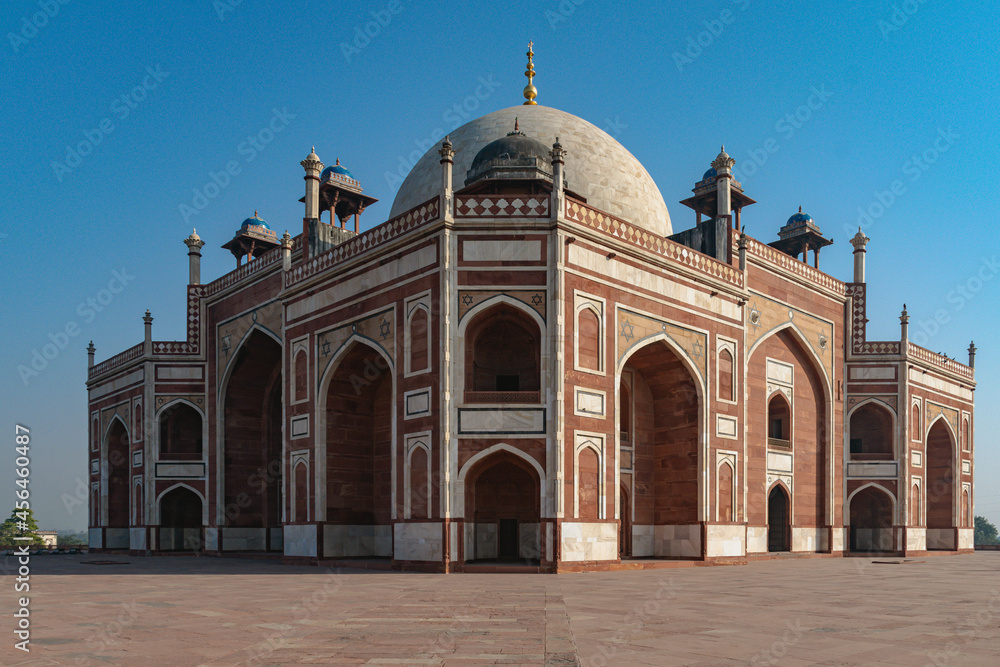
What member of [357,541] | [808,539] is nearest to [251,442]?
[357,541]

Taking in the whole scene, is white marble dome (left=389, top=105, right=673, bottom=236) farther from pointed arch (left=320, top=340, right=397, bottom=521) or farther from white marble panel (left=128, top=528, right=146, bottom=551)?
white marble panel (left=128, top=528, right=146, bottom=551)

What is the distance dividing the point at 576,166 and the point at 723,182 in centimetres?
423

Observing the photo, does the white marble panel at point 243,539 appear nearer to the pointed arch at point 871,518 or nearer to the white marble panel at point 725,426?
the white marble panel at point 725,426

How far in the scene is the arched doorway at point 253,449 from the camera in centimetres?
2731

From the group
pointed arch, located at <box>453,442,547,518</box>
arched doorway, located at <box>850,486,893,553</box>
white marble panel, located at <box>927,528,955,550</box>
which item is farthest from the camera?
white marble panel, located at <box>927,528,955,550</box>

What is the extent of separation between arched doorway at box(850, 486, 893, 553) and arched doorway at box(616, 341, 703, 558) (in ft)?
36.4

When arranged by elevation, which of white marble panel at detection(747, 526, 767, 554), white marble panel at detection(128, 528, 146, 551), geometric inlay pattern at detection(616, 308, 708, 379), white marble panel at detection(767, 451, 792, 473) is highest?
geometric inlay pattern at detection(616, 308, 708, 379)

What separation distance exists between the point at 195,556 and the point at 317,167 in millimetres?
12933

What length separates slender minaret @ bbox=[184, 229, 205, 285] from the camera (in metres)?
30.3

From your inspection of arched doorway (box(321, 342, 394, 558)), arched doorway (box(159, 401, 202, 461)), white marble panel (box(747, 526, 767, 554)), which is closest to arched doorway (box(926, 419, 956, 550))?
white marble panel (box(747, 526, 767, 554))

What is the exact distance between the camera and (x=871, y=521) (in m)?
29.1

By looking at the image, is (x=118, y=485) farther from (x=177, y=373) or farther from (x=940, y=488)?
(x=940, y=488)

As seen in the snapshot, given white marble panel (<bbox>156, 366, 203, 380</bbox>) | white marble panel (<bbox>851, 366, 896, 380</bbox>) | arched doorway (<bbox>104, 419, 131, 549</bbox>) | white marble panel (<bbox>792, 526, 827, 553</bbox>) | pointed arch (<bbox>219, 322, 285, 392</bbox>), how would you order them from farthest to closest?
1. arched doorway (<bbox>104, 419, 131, 549</bbox>)
2. white marble panel (<bbox>156, 366, 203, 380</bbox>)
3. white marble panel (<bbox>851, 366, 896, 380</bbox>)
4. pointed arch (<bbox>219, 322, 285, 392</bbox>)
5. white marble panel (<bbox>792, 526, 827, 553</bbox>)

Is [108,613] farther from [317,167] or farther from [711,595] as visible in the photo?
[317,167]
